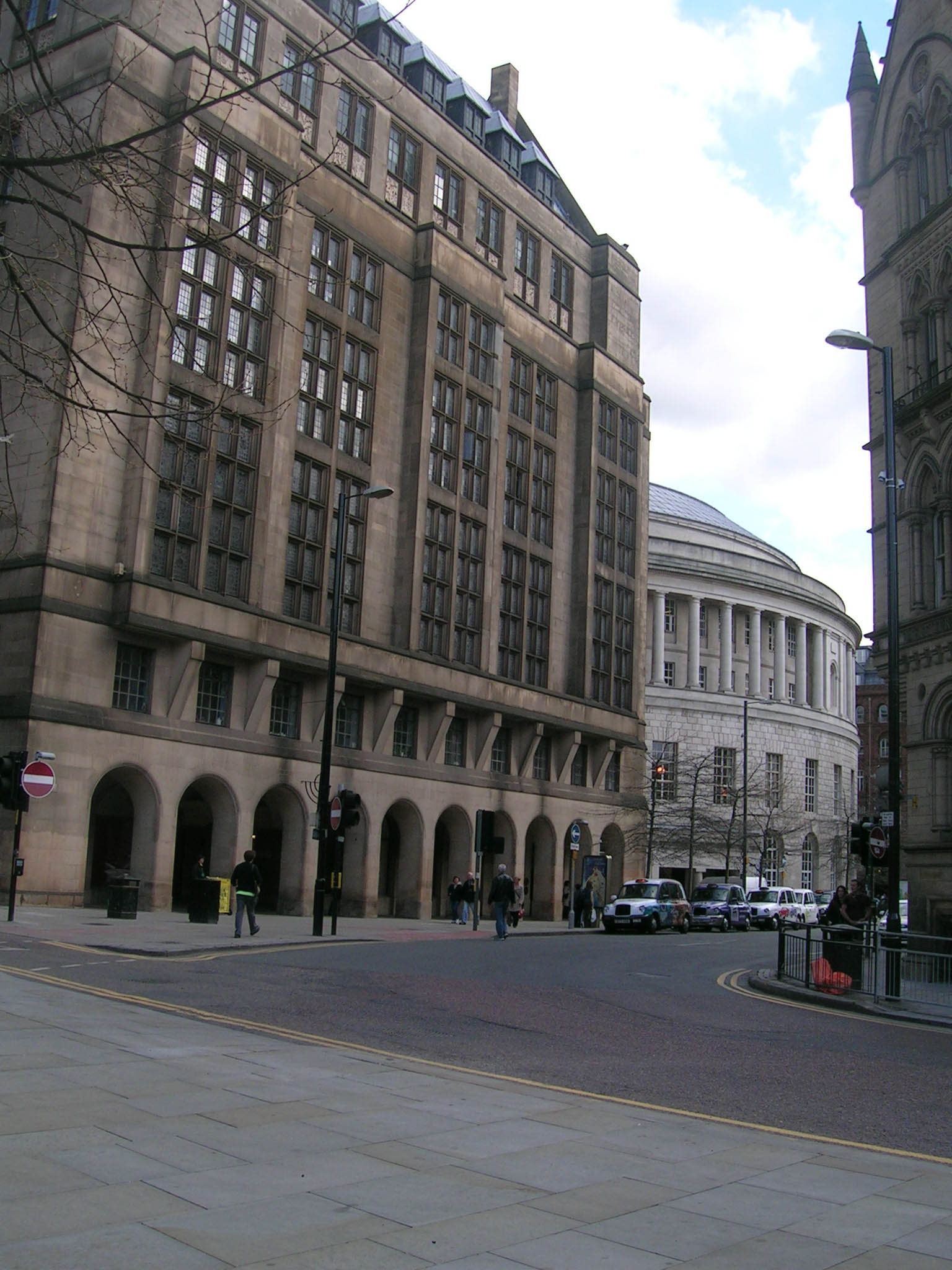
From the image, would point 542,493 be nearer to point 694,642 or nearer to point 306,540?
point 306,540

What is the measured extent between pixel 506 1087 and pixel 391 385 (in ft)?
121

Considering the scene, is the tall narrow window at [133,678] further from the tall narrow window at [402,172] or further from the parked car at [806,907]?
the parked car at [806,907]

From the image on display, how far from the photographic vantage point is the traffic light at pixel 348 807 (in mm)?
24984

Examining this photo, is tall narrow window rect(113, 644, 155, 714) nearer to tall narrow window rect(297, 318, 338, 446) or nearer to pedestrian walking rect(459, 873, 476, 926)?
tall narrow window rect(297, 318, 338, 446)

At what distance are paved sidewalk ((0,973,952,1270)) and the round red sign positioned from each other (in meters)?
16.8

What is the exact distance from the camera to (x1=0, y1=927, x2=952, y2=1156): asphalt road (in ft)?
30.7

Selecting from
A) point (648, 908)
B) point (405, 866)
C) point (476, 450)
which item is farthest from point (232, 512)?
point (648, 908)

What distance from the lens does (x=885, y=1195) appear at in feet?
19.9

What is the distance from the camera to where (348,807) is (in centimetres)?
2520

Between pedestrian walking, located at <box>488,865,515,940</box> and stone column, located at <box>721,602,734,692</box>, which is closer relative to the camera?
pedestrian walking, located at <box>488,865,515,940</box>

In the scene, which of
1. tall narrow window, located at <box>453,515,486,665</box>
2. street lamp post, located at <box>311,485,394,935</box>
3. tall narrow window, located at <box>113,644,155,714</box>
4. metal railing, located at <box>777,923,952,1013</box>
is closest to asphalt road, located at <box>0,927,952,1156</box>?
metal railing, located at <box>777,923,952,1013</box>

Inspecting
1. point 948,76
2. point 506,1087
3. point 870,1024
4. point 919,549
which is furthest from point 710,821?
point 506,1087

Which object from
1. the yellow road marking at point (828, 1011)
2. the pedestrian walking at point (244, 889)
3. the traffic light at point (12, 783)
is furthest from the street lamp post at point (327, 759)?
the yellow road marking at point (828, 1011)

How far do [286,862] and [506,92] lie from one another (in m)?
43.6
